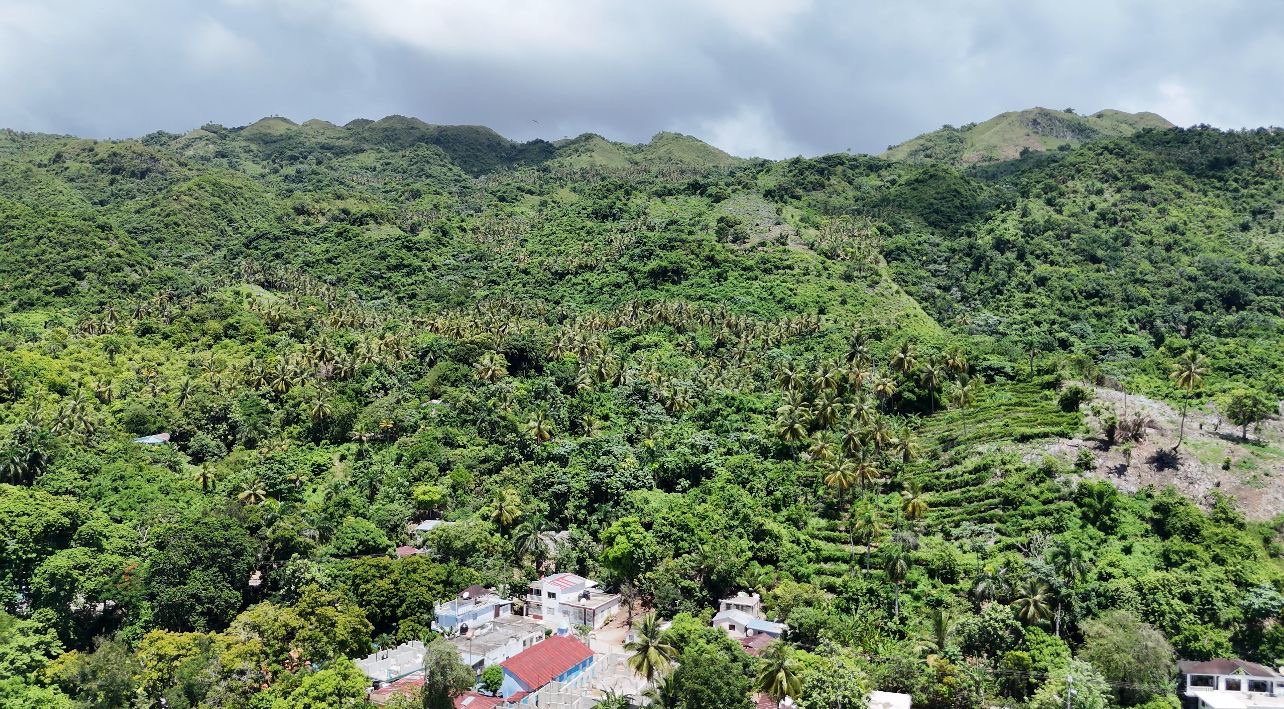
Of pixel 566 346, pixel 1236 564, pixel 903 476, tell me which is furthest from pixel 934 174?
pixel 1236 564

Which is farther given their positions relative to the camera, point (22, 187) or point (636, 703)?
point (22, 187)

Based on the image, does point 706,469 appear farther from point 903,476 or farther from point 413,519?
point 413,519

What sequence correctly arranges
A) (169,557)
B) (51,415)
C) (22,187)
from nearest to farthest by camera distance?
1. (169,557)
2. (51,415)
3. (22,187)

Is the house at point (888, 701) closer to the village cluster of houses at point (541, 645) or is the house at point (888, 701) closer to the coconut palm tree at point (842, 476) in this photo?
the village cluster of houses at point (541, 645)

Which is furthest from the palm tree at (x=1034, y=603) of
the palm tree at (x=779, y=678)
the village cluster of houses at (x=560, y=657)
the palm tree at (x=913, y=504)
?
the palm tree at (x=779, y=678)

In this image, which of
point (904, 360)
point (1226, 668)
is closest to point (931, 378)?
point (904, 360)

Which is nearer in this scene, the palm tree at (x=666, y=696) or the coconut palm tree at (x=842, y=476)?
the palm tree at (x=666, y=696)

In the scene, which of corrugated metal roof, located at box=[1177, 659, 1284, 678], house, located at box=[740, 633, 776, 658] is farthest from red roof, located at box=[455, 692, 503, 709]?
corrugated metal roof, located at box=[1177, 659, 1284, 678]
